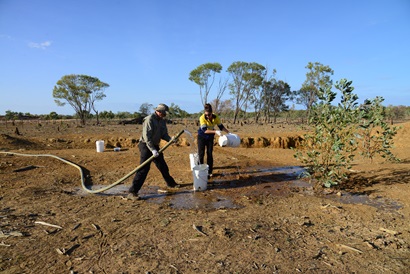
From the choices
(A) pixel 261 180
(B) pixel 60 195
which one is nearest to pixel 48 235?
(B) pixel 60 195

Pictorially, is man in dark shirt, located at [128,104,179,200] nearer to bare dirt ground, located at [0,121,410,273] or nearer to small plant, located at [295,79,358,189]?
bare dirt ground, located at [0,121,410,273]

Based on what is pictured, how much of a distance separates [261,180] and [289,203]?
1643mm

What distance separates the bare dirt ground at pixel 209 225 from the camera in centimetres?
276

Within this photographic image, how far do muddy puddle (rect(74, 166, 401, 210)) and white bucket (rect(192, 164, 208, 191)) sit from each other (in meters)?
0.11

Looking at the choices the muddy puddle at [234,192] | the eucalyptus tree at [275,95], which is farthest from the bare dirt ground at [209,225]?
the eucalyptus tree at [275,95]

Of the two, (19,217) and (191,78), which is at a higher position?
(191,78)

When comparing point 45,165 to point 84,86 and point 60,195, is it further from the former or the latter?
point 84,86

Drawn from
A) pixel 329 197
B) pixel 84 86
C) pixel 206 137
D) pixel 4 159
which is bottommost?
pixel 329 197

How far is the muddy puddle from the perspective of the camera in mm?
4598

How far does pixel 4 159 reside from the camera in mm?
7527

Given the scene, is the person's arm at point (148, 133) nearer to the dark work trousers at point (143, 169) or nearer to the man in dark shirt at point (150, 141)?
the man in dark shirt at point (150, 141)

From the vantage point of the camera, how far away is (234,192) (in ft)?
17.5

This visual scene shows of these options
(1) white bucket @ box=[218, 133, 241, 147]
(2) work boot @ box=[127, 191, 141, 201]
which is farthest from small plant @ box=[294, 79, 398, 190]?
(2) work boot @ box=[127, 191, 141, 201]

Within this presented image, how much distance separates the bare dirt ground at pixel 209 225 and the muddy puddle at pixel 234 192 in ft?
0.06
